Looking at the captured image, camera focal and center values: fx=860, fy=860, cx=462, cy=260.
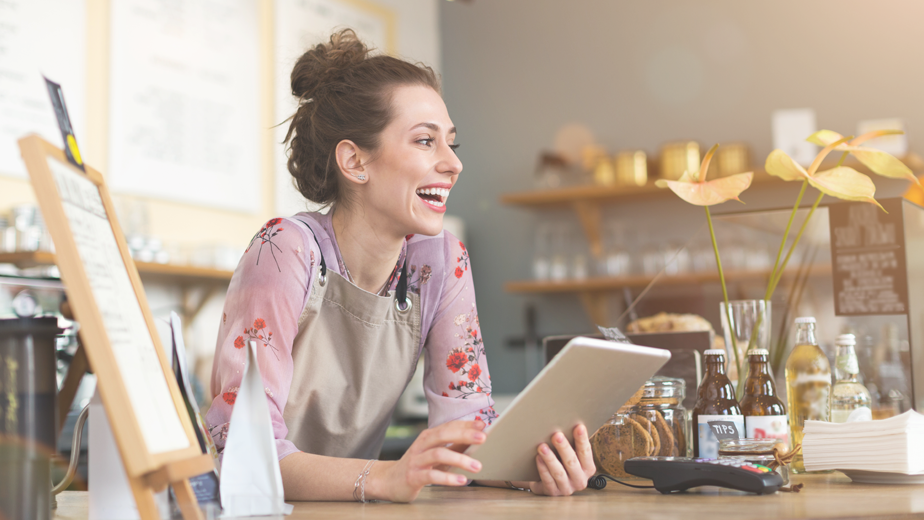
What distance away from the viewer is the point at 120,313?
71 cm

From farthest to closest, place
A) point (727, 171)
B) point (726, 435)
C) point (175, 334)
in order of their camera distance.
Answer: point (727, 171)
point (726, 435)
point (175, 334)

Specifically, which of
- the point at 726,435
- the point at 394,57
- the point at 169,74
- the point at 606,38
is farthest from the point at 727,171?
the point at 726,435

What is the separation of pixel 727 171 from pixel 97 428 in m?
3.44

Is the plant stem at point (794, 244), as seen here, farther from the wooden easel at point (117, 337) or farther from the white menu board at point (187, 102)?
the white menu board at point (187, 102)

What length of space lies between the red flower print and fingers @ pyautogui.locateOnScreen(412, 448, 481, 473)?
0.40 metres

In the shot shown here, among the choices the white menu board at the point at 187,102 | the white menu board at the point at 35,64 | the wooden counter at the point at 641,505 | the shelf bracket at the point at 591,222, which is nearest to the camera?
the wooden counter at the point at 641,505

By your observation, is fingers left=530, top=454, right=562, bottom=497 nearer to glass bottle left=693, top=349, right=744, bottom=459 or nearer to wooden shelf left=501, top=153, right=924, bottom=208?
glass bottle left=693, top=349, right=744, bottom=459

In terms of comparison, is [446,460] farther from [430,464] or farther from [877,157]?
[877,157]

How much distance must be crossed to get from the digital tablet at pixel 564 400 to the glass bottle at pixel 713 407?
14cm

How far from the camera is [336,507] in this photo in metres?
0.93

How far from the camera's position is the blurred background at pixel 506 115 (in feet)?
9.92

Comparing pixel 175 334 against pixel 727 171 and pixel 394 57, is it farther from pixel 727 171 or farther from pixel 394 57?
pixel 727 171

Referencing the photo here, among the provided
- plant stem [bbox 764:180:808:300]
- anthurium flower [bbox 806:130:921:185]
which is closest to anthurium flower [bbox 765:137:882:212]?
anthurium flower [bbox 806:130:921:185]

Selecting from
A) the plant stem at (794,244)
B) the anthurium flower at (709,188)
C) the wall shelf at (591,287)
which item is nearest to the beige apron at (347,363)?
the anthurium flower at (709,188)
